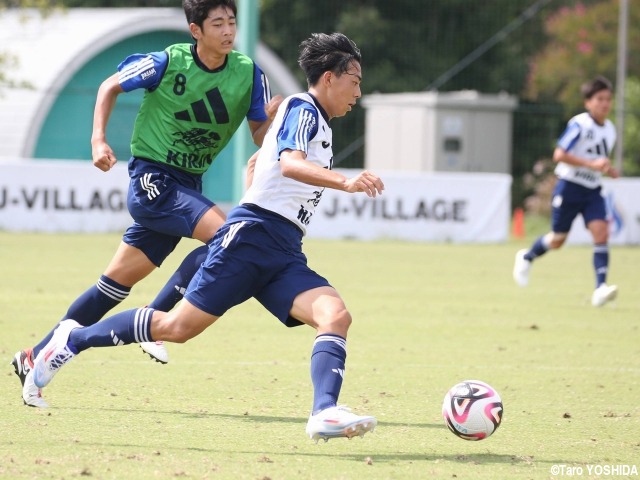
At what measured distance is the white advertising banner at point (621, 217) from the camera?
22797 mm

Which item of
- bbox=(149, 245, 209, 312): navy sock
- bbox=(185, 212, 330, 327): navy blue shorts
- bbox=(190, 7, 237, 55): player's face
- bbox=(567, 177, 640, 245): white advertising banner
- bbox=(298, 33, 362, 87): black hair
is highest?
bbox=(190, 7, 237, 55): player's face

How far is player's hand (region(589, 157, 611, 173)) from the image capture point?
42.4ft

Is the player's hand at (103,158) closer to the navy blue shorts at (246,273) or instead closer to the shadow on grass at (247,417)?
the navy blue shorts at (246,273)

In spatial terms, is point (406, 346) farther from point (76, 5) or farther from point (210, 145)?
point (76, 5)

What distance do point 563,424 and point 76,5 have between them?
3694 cm

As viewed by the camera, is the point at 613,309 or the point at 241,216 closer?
the point at 241,216

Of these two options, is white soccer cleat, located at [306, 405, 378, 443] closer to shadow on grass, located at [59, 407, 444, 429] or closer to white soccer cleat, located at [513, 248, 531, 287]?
shadow on grass, located at [59, 407, 444, 429]

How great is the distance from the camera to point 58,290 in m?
13.1

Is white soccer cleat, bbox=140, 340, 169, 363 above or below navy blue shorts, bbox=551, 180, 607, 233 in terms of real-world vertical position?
below

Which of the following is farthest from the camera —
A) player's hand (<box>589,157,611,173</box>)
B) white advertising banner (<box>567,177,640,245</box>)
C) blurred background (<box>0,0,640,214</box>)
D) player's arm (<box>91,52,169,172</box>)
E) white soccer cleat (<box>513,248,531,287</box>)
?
blurred background (<box>0,0,640,214</box>)

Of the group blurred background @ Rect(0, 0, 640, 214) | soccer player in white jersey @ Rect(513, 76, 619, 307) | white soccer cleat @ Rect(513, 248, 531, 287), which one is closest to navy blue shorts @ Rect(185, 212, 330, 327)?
soccer player in white jersey @ Rect(513, 76, 619, 307)

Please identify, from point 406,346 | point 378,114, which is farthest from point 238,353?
point 378,114

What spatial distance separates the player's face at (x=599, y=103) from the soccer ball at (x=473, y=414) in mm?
7724

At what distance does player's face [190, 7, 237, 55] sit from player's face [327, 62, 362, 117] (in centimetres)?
114
